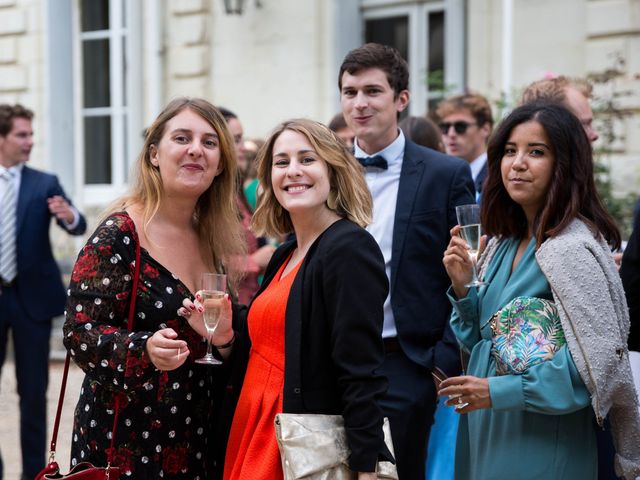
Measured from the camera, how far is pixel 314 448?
116 inches

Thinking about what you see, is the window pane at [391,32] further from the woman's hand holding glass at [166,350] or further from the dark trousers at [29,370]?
the woman's hand holding glass at [166,350]

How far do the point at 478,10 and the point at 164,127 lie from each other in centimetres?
692

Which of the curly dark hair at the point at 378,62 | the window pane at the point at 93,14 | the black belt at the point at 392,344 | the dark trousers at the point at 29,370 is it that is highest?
the window pane at the point at 93,14

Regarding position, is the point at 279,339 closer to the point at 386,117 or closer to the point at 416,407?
the point at 416,407

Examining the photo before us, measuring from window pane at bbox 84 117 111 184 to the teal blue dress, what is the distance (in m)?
10.7

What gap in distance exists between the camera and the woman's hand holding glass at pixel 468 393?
3207mm

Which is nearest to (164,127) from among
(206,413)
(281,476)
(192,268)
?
(192,268)

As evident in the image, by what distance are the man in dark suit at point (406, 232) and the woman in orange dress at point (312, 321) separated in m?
0.81

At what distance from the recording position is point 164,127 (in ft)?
11.7

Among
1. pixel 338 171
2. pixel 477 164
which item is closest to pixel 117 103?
pixel 477 164

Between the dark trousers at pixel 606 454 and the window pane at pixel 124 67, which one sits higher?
the window pane at pixel 124 67

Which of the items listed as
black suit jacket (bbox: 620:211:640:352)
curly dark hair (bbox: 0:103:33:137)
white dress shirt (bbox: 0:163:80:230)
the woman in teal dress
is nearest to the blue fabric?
the woman in teal dress

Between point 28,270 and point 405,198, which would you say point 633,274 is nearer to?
point 405,198

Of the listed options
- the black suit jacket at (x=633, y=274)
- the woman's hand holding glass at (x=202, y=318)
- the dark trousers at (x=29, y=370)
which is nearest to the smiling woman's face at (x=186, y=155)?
the woman's hand holding glass at (x=202, y=318)
